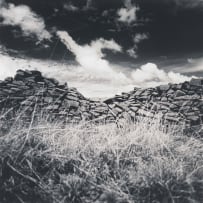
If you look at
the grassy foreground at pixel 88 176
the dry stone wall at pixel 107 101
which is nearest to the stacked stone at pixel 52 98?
the dry stone wall at pixel 107 101

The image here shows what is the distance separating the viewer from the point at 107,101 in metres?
9.27

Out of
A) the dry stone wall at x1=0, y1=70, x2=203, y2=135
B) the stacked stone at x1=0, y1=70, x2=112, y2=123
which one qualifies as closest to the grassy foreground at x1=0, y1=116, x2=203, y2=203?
the dry stone wall at x1=0, y1=70, x2=203, y2=135

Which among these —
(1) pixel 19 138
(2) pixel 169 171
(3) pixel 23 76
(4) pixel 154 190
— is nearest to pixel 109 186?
(4) pixel 154 190

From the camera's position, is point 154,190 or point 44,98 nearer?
point 154,190

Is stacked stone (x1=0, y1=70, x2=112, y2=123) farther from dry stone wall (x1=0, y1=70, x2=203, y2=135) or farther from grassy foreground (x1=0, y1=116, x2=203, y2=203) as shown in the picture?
grassy foreground (x1=0, y1=116, x2=203, y2=203)

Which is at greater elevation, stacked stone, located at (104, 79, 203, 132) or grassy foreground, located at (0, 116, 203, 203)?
stacked stone, located at (104, 79, 203, 132)

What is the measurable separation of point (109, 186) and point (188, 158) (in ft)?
4.52

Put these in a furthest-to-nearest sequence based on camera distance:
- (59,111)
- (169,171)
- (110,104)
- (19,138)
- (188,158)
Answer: (110,104) < (59,111) < (188,158) < (19,138) < (169,171)

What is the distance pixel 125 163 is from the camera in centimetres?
341

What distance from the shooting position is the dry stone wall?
324 inches

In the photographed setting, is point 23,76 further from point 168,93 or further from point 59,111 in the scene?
point 168,93

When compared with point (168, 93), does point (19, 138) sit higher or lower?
lower

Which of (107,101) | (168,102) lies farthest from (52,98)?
(168,102)

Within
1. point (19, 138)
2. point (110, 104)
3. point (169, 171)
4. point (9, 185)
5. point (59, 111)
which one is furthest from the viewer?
point (110, 104)
